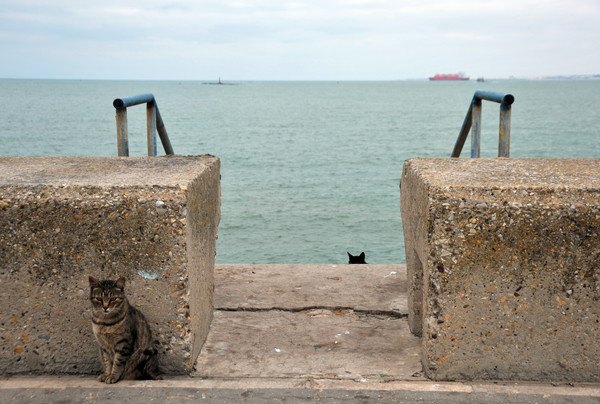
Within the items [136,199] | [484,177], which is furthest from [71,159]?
[484,177]

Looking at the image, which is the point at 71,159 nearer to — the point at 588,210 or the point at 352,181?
the point at 588,210

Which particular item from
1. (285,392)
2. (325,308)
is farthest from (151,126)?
(285,392)

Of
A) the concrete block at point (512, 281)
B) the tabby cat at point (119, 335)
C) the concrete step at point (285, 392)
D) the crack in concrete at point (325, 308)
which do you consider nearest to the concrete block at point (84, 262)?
the tabby cat at point (119, 335)

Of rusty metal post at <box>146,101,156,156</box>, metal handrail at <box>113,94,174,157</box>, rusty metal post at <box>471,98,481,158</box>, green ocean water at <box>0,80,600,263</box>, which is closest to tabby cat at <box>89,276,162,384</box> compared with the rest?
metal handrail at <box>113,94,174,157</box>

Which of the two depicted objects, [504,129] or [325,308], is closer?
[325,308]

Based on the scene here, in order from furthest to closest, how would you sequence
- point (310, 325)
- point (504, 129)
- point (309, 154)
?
1. point (309, 154)
2. point (504, 129)
3. point (310, 325)

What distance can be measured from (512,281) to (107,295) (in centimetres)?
195

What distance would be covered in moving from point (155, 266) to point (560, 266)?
6.48 ft

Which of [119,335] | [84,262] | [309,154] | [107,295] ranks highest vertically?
[84,262]

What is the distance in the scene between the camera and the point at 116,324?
3713 mm

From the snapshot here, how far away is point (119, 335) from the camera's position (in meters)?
3.71

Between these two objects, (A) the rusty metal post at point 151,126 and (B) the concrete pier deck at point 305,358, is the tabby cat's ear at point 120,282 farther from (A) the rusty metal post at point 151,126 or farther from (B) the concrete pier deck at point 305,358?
(A) the rusty metal post at point 151,126

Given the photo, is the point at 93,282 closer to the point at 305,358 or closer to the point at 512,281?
the point at 305,358

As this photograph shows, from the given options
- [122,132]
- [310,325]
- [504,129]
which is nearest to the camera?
[310,325]
